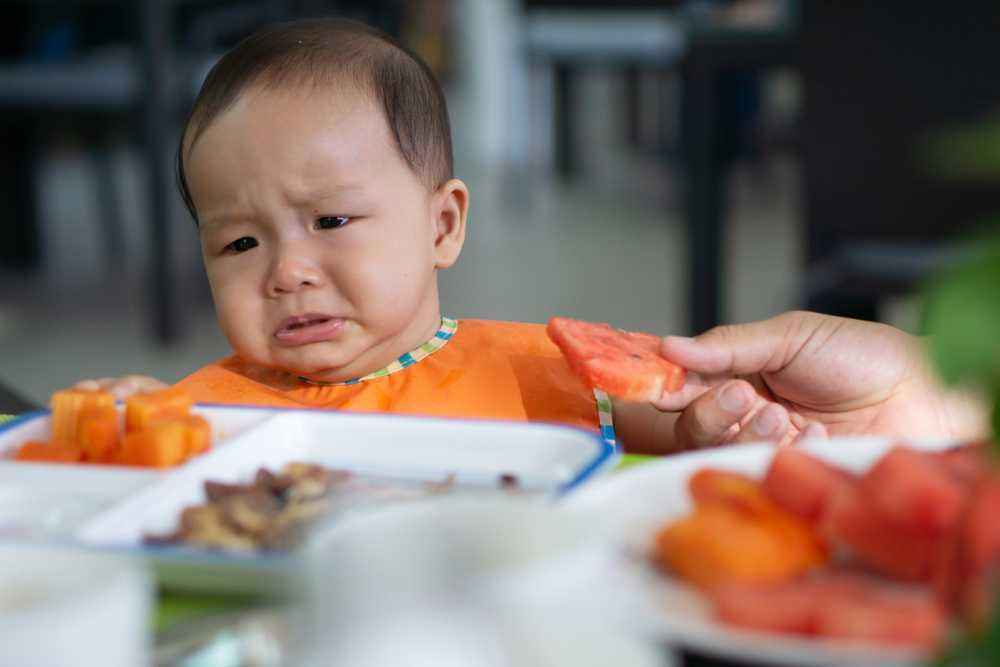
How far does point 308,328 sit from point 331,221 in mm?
108

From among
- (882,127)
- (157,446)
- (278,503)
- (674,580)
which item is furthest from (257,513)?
(882,127)

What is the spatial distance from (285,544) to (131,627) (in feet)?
0.54

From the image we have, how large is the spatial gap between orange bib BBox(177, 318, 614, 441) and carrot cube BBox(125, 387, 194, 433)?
15.8 inches

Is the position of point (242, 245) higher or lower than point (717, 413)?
higher

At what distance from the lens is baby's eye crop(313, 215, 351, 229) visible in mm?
1233

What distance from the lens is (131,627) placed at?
20.8 inches

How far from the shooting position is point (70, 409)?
0.88 m

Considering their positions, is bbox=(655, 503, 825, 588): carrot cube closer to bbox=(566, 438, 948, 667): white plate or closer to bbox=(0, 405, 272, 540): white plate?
bbox=(566, 438, 948, 667): white plate

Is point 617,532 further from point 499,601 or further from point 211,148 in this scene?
point 211,148

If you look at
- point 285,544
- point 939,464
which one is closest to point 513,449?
point 285,544

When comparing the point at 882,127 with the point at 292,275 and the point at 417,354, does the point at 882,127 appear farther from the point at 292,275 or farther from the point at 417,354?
the point at 292,275

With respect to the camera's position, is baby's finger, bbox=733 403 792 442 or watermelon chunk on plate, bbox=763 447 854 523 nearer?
watermelon chunk on plate, bbox=763 447 854 523

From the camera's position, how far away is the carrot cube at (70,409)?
88 centimetres

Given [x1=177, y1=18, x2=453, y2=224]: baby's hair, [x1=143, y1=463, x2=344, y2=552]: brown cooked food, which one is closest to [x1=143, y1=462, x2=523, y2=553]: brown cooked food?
[x1=143, y1=463, x2=344, y2=552]: brown cooked food
